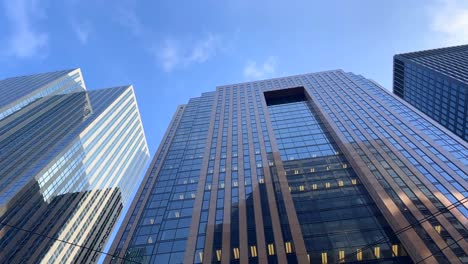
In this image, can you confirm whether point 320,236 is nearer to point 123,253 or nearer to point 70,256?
point 123,253

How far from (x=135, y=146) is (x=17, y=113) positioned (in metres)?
50.0

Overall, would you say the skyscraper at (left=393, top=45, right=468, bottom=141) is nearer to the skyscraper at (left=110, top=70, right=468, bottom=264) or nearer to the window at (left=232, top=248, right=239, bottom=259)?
the skyscraper at (left=110, top=70, right=468, bottom=264)

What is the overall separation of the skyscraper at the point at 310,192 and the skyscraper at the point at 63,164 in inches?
850

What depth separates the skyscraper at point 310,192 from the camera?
38.5m

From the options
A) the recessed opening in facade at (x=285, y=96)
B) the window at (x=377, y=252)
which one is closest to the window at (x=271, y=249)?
the window at (x=377, y=252)

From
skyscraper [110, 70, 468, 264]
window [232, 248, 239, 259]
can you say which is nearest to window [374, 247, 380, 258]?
skyscraper [110, 70, 468, 264]

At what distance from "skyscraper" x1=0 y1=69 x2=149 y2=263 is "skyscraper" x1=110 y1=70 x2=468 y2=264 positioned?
2160 centimetres

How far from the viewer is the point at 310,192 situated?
5034cm

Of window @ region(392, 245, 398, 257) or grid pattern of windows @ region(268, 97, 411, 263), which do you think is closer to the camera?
window @ region(392, 245, 398, 257)

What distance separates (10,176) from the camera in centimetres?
8050

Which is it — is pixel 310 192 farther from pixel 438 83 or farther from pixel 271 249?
pixel 438 83

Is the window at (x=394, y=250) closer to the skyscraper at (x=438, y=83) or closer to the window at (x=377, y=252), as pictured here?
the window at (x=377, y=252)

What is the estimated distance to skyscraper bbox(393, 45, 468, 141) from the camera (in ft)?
352

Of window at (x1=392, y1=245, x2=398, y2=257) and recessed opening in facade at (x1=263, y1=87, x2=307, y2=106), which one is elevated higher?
recessed opening in facade at (x1=263, y1=87, x2=307, y2=106)
